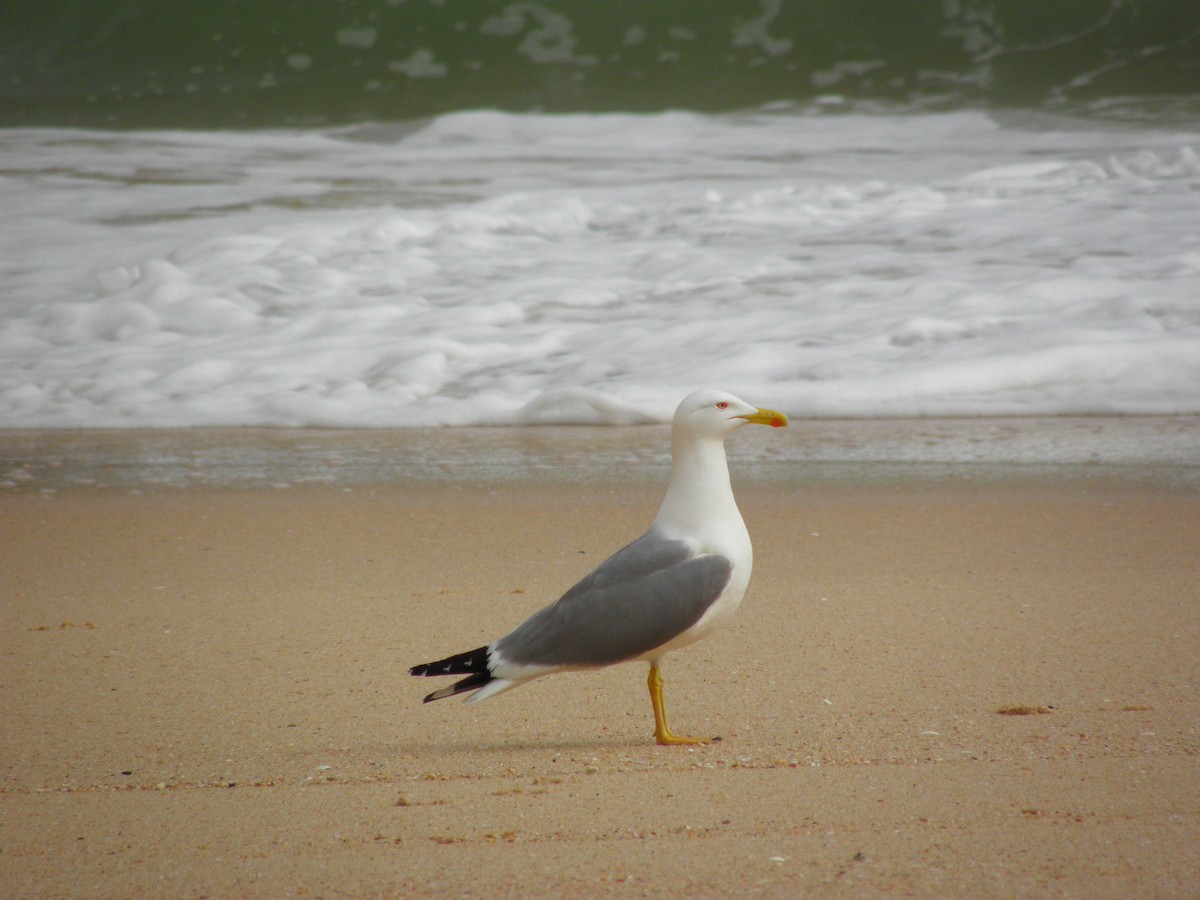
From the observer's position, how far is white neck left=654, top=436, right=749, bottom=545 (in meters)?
2.49

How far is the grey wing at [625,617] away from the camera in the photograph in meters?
2.38

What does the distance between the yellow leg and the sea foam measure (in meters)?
3.23

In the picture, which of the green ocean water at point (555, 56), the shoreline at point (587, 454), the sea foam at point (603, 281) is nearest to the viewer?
the shoreline at point (587, 454)

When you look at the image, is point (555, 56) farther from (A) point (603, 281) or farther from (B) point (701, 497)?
(B) point (701, 497)

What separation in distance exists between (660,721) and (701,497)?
0.46 meters

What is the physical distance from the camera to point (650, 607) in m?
2.39

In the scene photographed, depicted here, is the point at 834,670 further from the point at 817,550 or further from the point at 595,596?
the point at 817,550

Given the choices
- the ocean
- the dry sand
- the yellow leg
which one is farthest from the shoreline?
the yellow leg

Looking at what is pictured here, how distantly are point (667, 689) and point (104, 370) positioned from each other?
4857 mm

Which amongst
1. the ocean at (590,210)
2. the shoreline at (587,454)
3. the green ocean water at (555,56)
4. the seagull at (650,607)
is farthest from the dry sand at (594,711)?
the green ocean water at (555,56)

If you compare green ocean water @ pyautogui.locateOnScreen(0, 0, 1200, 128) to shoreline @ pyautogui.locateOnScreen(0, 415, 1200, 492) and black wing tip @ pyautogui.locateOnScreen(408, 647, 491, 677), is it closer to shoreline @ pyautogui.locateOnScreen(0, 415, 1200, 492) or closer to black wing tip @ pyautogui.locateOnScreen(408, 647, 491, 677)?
shoreline @ pyautogui.locateOnScreen(0, 415, 1200, 492)

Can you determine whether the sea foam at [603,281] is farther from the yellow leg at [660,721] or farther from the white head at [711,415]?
the yellow leg at [660,721]

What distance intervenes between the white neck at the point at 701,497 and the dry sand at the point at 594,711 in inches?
16.2

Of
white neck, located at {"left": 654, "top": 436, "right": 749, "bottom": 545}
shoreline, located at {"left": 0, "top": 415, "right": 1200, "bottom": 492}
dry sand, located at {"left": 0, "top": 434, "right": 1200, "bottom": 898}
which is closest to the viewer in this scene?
dry sand, located at {"left": 0, "top": 434, "right": 1200, "bottom": 898}
